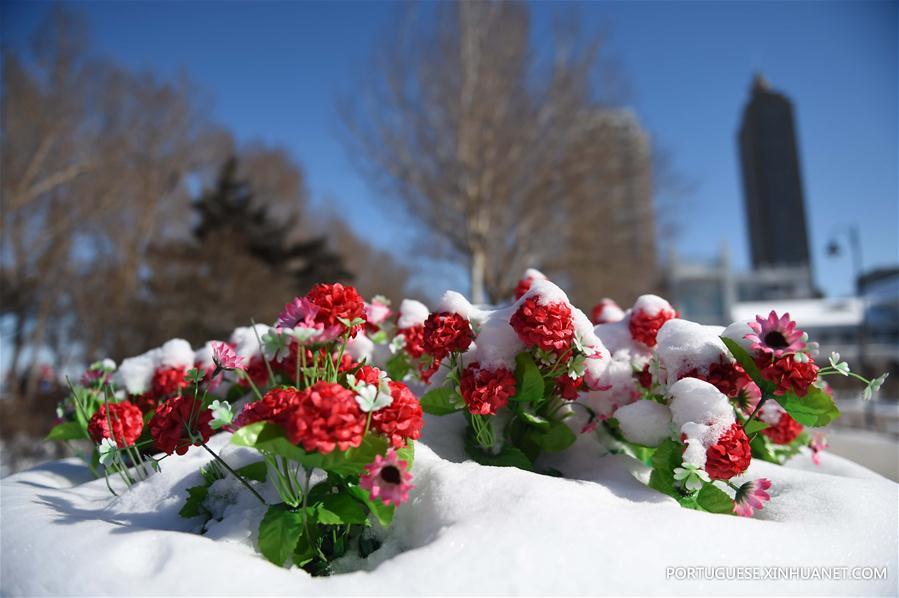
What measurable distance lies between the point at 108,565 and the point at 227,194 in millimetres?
15573

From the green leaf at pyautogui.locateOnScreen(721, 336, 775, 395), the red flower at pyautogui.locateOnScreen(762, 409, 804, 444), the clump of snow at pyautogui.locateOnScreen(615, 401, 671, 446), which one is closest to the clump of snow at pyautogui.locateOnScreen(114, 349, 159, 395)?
the clump of snow at pyautogui.locateOnScreen(615, 401, 671, 446)

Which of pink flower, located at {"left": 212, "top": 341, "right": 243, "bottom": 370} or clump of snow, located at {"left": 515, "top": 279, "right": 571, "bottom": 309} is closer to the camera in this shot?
pink flower, located at {"left": 212, "top": 341, "right": 243, "bottom": 370}

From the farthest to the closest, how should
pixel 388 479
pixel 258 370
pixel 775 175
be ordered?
pixel 775 175 → pixel 258 370 → pixel 388 479

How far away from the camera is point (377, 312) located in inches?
98.0

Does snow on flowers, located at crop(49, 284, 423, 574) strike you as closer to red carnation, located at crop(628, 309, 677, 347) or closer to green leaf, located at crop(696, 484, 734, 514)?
green leaf, located at crop(696, 484, 734, 514)

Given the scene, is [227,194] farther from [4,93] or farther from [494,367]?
[494,367]

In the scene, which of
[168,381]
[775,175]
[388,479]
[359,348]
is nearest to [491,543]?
[388,479]

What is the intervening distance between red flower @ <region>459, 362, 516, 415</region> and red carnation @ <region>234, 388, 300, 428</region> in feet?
1.99

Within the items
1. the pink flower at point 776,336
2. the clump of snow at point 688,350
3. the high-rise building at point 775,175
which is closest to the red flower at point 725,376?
the clump of snow at point 688,350

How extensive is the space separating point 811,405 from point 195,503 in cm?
203

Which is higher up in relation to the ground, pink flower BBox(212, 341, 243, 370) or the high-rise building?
the high-rise building

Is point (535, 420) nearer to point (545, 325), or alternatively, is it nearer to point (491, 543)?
point (545, 325)

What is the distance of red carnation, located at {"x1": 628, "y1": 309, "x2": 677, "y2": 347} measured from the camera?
7.08 ft

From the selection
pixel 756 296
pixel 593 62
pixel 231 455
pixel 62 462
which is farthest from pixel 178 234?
pixel 756 296
